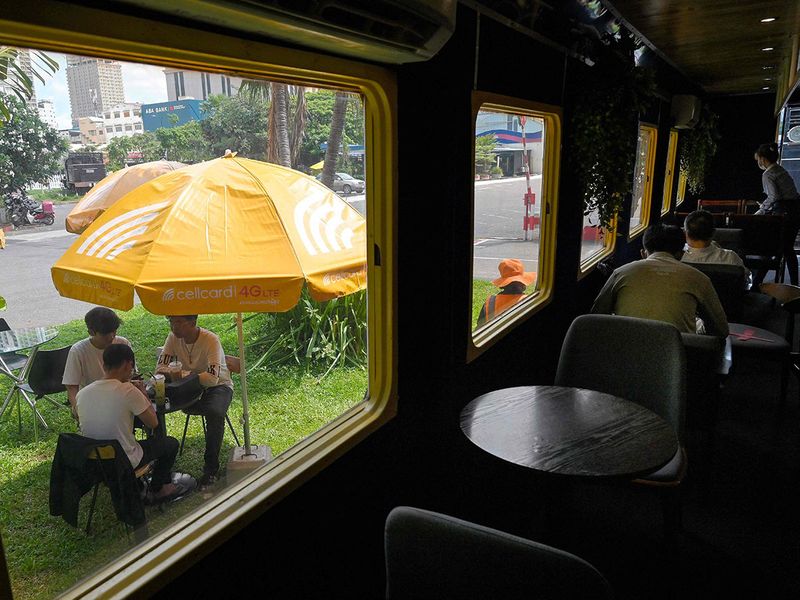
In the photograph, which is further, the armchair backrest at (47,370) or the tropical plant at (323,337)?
the tropical plant at (323,337)

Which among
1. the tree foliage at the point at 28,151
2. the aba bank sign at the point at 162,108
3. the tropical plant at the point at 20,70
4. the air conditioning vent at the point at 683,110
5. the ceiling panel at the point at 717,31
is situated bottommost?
the tree foliage at the point at 28,151

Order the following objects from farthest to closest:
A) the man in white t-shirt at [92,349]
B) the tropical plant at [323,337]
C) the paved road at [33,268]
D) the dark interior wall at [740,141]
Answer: the dark interior wall at [740,141] → the tropical plant at [323,337] → the man in white t-shirt at [92,349] → the paved road at [33,268]

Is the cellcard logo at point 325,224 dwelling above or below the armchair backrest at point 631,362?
above

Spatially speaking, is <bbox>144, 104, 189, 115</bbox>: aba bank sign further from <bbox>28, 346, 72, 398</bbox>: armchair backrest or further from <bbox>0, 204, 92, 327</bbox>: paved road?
<bbox>28, 346, 72, 398</bbox>: armchair backrest

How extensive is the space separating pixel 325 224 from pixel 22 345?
6.73 ft

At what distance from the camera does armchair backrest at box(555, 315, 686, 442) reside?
235cm

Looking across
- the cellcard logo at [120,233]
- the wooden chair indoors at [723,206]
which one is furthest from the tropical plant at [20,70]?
the wooden chair indoors at [723,206]

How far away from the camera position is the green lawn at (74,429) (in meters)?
3.08

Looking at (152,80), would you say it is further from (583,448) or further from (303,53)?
(583,448)

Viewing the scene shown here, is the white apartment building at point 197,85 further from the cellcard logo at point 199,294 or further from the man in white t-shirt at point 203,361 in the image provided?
the man in white t-shirt at point 203,361

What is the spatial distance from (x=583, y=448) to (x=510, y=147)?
2144mm

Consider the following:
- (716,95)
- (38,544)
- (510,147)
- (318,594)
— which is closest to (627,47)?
(510,147)

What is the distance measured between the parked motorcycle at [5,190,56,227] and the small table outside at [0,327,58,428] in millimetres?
2088

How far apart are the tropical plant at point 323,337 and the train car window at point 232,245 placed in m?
0.01
